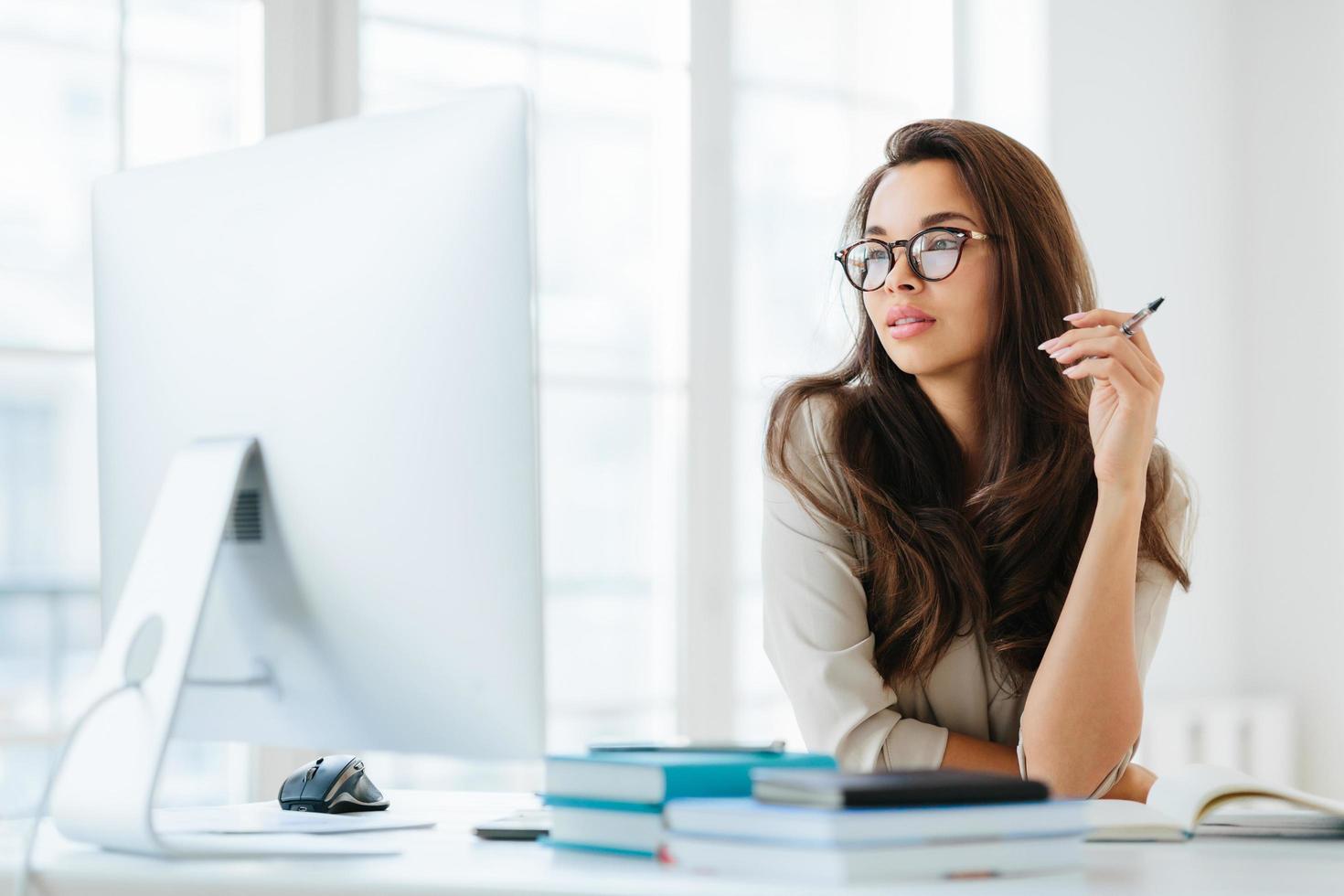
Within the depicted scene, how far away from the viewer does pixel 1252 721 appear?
3695 millimetres

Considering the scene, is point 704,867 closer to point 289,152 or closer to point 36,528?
point 289,152

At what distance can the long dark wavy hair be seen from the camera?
168 centimetres

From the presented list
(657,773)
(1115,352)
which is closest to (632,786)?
(657,773)

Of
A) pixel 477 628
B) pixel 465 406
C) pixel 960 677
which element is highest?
pixel 465 406

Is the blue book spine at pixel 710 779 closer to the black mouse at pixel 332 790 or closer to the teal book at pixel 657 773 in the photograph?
the teal book at pixel 657 773

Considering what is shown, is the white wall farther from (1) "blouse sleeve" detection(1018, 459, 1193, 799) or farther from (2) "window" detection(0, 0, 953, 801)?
(1) "blouse sleeve" detection(1018, 459, 1193, 799)

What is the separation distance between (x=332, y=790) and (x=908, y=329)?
2.91ft

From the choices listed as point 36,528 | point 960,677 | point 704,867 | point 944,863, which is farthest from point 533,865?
point 36,528

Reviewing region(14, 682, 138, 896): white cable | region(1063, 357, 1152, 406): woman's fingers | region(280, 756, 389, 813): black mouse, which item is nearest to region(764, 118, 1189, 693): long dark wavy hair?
region(1063, 357, 1152, 406): woman's fingers

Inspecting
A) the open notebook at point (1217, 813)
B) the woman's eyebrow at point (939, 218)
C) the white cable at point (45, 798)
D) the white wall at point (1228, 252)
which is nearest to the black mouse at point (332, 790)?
the white cable at point (45, 798)

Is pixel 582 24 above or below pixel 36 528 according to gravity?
above

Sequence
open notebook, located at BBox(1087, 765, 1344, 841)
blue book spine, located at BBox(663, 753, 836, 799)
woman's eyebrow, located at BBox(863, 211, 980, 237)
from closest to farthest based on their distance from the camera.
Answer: blue book spine, located at BBox(663, 753, 836, 799) < open notebook, located at BBox(1087, 765, 1344, 841) < woman's eyebrow, located at BBox(863, 211, 980, 237)

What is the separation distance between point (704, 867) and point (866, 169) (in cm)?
294

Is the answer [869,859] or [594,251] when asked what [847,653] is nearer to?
[869,859]
